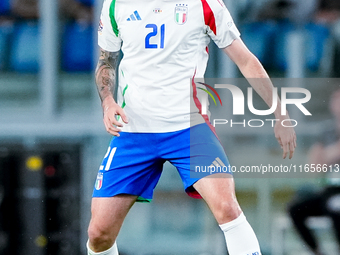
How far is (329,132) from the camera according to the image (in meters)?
3.91

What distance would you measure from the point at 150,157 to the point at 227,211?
1.42ft

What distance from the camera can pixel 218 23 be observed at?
2.37 meters

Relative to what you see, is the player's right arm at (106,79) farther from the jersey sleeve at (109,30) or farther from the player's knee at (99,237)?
the player's knee at (99,237)

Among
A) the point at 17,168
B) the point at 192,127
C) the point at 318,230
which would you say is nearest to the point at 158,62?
the point at 192,127

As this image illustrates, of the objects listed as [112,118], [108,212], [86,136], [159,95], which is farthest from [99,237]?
[86,136]

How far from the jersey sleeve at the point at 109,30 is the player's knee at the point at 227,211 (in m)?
0.97

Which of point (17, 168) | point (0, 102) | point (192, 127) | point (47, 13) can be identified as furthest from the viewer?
point (0, 102)

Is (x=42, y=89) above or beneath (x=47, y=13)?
beneath

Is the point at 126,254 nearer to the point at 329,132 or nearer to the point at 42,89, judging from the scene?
the point at 42,89

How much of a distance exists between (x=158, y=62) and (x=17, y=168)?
1821mm

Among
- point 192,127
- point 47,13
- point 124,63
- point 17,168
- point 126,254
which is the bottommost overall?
point 126,254

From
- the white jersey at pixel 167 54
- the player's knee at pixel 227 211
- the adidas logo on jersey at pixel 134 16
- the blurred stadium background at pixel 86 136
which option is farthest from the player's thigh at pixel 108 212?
the blurred stadium background at pixel 86 136

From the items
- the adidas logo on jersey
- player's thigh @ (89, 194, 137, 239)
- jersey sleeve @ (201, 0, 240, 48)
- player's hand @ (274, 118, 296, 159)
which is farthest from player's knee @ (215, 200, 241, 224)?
the adidas logo on jersey

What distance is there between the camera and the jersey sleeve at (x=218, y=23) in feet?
7.72
